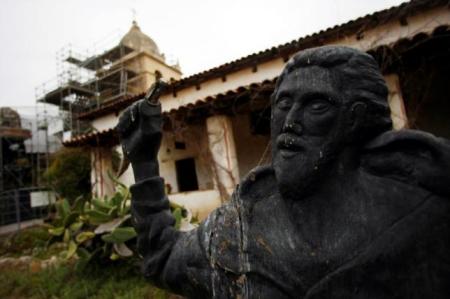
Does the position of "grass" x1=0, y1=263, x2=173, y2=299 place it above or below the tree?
below

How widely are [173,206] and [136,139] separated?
132 inches

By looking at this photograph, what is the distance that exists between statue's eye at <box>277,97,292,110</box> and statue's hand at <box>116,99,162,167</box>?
509 mm

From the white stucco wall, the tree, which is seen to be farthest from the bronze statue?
the tree

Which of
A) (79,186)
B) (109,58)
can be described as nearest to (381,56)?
(79,186)

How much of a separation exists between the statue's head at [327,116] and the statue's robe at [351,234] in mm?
55

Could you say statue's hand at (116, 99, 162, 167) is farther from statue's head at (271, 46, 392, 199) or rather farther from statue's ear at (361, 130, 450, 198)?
statue's ear at (361, 130, 450, 198)

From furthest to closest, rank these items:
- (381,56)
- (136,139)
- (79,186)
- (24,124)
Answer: (24,124) → (79,186) → (381,56) → (136,139)

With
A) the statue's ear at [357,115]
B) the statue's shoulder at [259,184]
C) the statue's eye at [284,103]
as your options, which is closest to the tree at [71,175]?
the statue's shoulder at [259,184]

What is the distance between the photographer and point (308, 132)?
928mm

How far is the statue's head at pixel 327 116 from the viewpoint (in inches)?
35.8

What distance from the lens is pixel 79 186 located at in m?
11.0

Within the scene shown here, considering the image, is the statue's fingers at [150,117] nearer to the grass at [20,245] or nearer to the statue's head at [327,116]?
the statue's head at [327,116]

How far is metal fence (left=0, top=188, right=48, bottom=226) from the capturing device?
1311 cm

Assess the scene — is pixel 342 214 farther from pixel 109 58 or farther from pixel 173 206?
pixel 109 58
